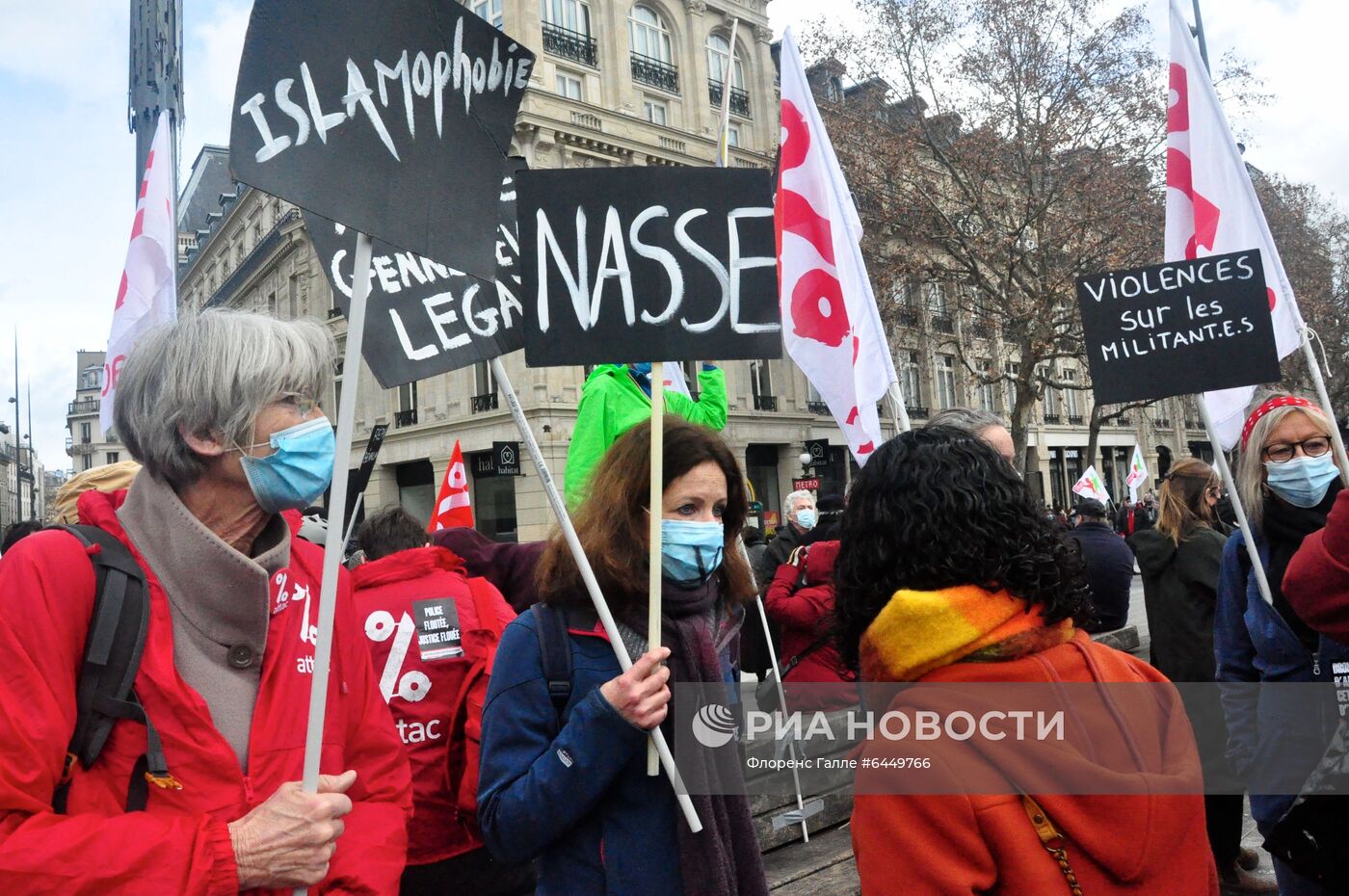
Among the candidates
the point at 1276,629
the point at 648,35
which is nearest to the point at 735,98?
the point at 648,35

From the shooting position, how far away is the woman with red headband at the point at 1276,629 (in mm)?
3002

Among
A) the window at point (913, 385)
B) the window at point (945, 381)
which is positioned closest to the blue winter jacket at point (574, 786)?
the window at point (913, 385)

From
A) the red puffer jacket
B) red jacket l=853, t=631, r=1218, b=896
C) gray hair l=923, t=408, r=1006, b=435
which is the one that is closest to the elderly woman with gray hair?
red jacket l=853, t=631, r=1218, b=896

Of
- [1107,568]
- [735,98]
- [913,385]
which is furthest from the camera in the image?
[913,385]

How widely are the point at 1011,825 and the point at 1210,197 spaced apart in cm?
423

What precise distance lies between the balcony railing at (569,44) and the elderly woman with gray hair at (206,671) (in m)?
25.7

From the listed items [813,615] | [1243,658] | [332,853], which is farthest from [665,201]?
[813,615]

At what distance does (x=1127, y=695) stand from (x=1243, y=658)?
82.8 inches

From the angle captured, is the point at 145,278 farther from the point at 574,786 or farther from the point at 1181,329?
the point at 1181,329

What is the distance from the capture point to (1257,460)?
3.36 m

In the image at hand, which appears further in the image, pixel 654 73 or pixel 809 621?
pixel 654 73

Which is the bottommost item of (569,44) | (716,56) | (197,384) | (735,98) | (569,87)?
(197,384)

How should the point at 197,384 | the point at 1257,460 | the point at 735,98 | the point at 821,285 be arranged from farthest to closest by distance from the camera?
1. the point at 735,98
2. the point at 821,285
3. the point at 1257,460
4. the point at 197,384

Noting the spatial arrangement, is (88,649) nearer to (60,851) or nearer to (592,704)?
(60,851)
